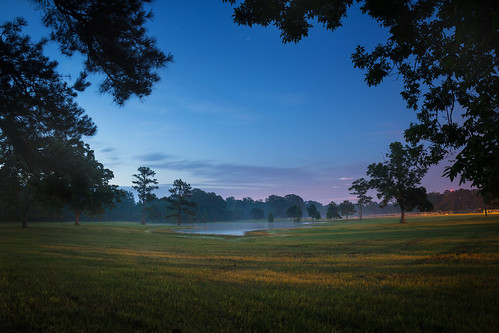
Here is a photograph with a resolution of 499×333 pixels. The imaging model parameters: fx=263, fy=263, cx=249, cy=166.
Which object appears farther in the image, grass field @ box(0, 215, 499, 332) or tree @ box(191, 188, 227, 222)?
tree @ box(191, 188, 227, 222)

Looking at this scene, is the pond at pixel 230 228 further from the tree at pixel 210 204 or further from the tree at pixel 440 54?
the tree at pixel 210 204

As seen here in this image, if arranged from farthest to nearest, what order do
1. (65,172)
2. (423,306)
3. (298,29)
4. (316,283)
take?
(65,172)
(316,283)
(298,29)
(423,306)

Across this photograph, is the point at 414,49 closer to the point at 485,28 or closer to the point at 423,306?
the point at 485,28

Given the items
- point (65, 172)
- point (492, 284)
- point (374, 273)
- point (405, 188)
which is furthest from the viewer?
point (405, 188)

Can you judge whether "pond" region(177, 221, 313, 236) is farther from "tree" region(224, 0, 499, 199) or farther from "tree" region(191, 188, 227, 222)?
"tree" region(191, 188, 227, 222)

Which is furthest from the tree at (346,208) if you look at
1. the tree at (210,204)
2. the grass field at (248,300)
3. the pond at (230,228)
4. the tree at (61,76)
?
the tree at (61,76)

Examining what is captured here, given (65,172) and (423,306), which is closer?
(423,306)

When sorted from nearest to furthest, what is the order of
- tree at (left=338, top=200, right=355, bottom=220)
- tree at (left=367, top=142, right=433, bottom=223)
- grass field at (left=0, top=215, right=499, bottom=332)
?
grass field at (left=0, top=215, right=499, bottom=332) → tree at (left=367, top=142, right=433, bottom=223) → tree at (left=338, top=200, right=355, bottom=220)

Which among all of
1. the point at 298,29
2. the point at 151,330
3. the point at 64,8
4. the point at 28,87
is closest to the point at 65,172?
the point at 28,87

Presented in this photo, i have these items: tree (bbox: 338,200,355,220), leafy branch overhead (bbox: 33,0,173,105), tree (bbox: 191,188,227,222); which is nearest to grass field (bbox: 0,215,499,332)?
leafy branch overhead (bbox: 33,0,173,105)

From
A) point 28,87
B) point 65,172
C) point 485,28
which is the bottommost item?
point 65,172

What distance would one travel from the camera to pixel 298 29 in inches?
244

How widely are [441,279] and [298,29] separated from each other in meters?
7.66

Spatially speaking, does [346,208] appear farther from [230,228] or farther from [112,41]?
[112,41]
